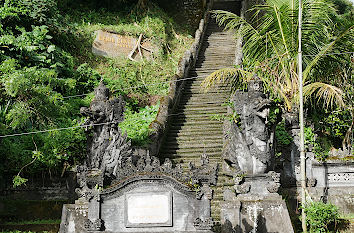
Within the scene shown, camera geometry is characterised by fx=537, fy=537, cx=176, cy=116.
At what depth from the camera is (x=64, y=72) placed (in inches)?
715

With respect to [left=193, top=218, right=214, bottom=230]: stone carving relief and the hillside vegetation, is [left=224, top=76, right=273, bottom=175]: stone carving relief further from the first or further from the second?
the hillside vegetation

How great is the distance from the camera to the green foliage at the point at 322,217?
1081 centimetres

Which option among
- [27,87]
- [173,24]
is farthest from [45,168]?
[173,24]

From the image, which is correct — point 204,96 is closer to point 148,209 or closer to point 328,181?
point 328,181

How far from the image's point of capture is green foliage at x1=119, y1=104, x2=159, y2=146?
1489 centimetres

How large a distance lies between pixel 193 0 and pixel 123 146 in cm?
1697

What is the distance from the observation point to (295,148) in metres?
13.1

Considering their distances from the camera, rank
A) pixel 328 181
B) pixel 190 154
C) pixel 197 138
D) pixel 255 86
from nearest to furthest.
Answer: pixel 255 86 < pixel 328 181 < pixel 190 154 < pixel 197 138

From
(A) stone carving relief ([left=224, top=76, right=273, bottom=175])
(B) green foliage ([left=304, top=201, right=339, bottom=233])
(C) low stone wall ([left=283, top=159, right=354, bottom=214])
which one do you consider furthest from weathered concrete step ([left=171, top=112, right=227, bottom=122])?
(B) green foliage ([left=304, top=201, right=339, bottom=233])

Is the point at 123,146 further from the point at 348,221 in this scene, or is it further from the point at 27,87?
the point at 348,221

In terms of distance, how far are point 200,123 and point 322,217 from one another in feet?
20.6

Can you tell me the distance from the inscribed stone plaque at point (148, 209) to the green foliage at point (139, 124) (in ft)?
15.6

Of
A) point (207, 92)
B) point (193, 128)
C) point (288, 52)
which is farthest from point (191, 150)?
point (288, 52)

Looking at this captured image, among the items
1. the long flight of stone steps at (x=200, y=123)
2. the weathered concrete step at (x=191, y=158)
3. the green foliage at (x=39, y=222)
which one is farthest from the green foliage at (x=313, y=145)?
the green foliage at (x=39, y=222)
